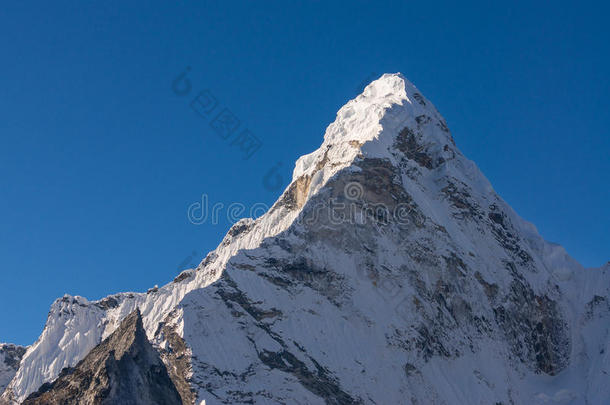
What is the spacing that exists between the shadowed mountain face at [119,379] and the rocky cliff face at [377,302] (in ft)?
66.1

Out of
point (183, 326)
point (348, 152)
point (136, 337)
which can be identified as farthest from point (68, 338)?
point (136, 337)

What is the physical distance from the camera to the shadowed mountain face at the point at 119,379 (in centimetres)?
6125

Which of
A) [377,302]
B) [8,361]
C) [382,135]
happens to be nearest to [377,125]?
[382,135]

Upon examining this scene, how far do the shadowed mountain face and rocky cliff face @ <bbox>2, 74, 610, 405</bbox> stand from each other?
20.2 m

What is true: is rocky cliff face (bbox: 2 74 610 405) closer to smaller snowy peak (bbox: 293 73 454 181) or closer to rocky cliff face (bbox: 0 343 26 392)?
smaller snowy peak (bbox: 293 73 454 181)

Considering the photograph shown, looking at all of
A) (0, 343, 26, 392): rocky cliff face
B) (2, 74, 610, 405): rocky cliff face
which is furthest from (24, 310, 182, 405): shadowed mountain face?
(0, 343, 26, 392): rocky cliff face

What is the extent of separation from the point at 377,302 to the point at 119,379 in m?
44.0

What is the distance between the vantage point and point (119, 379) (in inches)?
2437

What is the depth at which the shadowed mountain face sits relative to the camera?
6125 centimetres

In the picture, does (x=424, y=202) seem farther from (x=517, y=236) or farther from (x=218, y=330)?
(x=218, y=330)

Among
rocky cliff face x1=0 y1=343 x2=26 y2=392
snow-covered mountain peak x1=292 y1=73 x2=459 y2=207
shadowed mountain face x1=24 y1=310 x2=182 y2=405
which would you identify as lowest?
shadowed mountain face x1=24 y1=310 x2=182 y2=405

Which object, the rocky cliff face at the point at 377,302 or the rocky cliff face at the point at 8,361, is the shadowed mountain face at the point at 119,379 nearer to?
the rocky cliff face at the point at 377,302

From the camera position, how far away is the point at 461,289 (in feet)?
353

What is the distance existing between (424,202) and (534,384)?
26068mm
